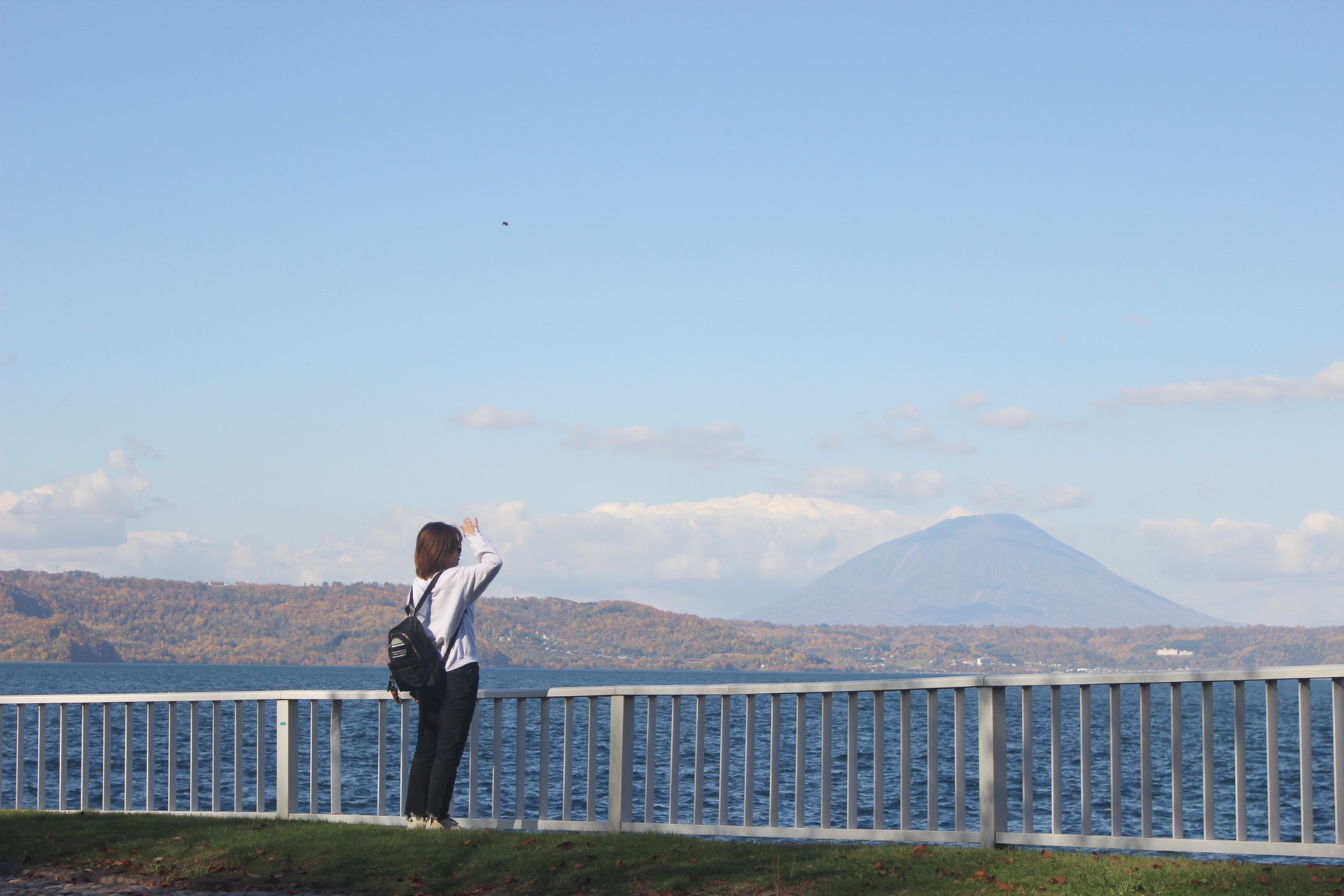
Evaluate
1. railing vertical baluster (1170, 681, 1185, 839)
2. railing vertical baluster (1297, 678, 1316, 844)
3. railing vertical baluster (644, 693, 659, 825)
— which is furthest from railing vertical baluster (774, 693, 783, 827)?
railing vertical baluster (1297, 678, 1316, 844)

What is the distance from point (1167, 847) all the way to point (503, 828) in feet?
13.3

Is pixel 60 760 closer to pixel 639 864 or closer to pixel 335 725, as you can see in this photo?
pixel 335 725

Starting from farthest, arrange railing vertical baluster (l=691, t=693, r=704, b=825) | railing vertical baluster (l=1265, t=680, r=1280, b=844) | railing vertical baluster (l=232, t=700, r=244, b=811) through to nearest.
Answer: railing vertical baluster (l=232, t=700, r=244, b=811), railing vertical baluster (l=691, t=693, r=704, b=825), railing vertical baluster (l=1265, t=680, r=1280, b=844)

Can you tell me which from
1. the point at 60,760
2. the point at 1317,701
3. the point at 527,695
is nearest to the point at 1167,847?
the point at 527,695

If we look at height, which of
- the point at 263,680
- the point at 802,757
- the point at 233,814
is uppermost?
the point at 802,757

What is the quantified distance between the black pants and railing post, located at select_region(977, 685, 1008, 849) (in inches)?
119

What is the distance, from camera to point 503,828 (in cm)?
863

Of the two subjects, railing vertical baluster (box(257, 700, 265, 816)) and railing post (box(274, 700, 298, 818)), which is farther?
railing post (box(274, 700, 298, 818))

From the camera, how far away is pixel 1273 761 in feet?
22.9

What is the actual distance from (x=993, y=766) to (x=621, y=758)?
2.28 m

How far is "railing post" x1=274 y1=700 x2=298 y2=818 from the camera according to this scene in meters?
9.24

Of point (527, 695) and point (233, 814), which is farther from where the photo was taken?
point (233, 814)

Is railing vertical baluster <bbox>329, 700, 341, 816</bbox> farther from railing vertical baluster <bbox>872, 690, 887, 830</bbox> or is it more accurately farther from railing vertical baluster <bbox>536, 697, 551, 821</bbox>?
railing vertical baluster <bbox>872, 690, 887, 830</bbox>

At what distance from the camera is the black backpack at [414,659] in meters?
7.97
